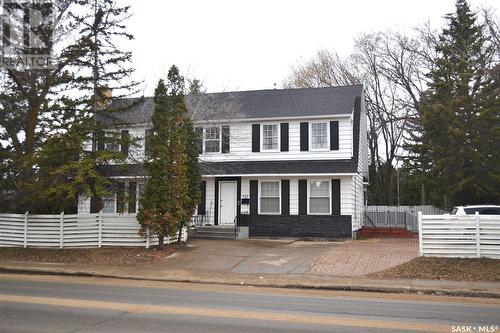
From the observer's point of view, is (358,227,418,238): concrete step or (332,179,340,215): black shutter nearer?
(332,179,340,215): black shutter

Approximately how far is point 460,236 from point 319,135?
402 inches

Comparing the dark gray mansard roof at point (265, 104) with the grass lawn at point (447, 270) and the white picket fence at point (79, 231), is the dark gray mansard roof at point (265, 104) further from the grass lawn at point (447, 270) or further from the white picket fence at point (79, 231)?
the grass lawn at point (447, 270)

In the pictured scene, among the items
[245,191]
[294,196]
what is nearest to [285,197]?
[294,196]

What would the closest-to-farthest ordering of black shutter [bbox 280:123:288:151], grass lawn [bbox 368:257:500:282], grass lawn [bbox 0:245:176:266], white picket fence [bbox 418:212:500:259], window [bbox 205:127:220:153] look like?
grass lawn [bbox 368:257:500:282], white picket fence [bbox 418:212:500:259], grass lawn [bbox 0:245:176:266], black shutter [bbox 280:123:288:151], window [bbox 205:127:220:153]

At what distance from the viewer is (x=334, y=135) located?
23375mm

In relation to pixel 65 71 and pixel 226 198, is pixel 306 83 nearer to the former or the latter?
pixel 226 198

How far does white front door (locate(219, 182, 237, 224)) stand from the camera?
24250 mm

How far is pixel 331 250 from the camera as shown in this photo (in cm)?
1834

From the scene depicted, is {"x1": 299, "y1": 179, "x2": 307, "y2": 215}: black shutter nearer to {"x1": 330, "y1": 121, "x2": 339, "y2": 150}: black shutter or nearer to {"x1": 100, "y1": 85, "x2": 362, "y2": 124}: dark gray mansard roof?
{"x1": 330, "y1": 121, "x2": 339, "y2": 150}: black shutter

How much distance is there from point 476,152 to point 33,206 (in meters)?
22.5

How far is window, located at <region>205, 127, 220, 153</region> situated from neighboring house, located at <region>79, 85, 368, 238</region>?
0.01 meters

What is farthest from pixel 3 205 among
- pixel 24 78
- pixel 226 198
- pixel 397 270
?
pixel 397 270

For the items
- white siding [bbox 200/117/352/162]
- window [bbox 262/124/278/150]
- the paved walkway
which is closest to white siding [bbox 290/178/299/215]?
white siding [bbox 200/117/352/162]

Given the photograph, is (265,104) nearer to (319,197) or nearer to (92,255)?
(319,197)
